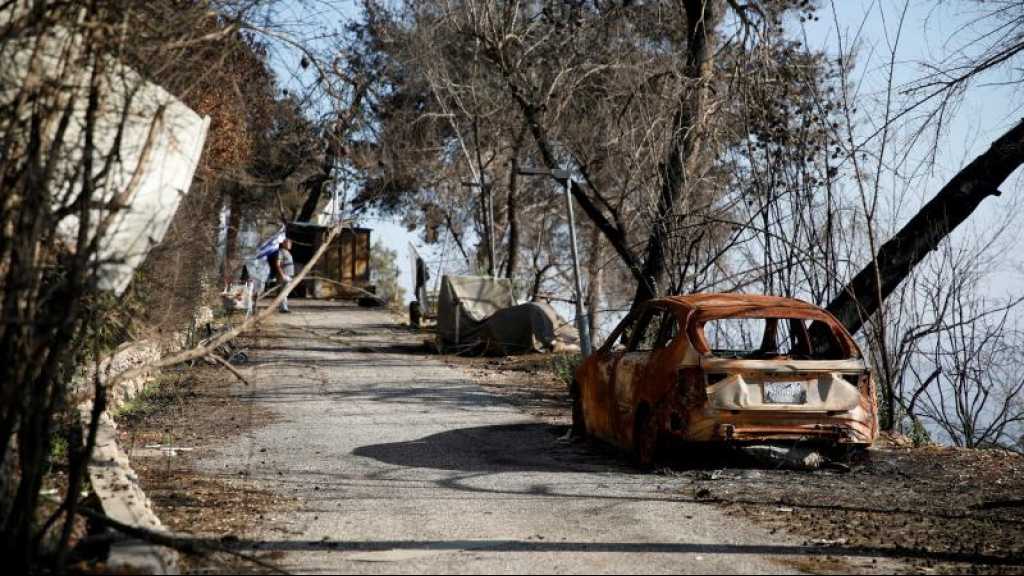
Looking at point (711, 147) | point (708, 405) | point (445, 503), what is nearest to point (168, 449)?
point (445, 503)

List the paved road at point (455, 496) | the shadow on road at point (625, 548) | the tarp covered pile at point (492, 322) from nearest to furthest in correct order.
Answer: the paved road at point (455, 496), the shadow on road at point (625, 548), the tarp covered pile at point (492, 322)

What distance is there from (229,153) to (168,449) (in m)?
9.39

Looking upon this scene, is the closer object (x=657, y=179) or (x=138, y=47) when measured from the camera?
(x=138, y=47)

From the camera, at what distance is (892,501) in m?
9.04

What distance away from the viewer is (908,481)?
10.1 metres

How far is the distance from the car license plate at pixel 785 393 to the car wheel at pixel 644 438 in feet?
3.46

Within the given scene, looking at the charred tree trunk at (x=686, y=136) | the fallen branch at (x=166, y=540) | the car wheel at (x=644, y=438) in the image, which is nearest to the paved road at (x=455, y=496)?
the car wheel at (x=644, y=438)

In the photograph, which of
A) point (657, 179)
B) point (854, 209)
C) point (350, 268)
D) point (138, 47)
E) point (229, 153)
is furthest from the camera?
point (350, 268)

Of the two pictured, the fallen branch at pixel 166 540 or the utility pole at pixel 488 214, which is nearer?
the fallen branch at pixel 166 540

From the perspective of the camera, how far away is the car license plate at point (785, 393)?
394 inches

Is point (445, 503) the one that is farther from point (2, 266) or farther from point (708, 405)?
point (2, 266)

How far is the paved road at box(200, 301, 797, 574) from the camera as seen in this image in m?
6.79

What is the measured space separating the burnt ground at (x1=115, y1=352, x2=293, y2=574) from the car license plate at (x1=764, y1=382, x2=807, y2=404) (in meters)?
4.15

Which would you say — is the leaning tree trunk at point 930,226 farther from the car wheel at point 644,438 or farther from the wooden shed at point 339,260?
the wooden shed at point 339,260
